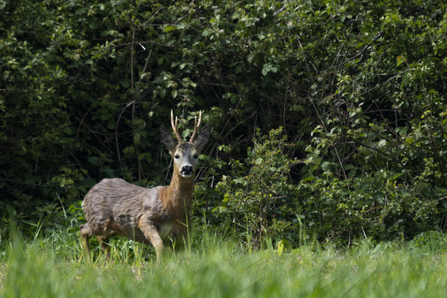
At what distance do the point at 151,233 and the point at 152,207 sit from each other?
0.87 feet

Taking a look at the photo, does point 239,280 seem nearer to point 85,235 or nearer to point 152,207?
point 152,207

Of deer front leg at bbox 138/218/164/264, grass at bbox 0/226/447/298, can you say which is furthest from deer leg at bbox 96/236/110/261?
grass at bbox 0/226/447/298

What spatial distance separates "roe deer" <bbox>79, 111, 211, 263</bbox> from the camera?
475 centimetres

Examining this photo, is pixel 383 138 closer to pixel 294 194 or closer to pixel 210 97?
pixel 294 194

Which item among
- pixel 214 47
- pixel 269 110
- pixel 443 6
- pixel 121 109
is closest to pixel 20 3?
pixel 121 109

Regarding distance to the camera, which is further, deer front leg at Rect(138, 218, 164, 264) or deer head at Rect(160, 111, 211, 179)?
deer head at Rect(160, 111, 211, 179)

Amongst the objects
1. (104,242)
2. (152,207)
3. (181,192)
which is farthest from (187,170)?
→ (104,242)

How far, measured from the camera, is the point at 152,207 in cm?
486

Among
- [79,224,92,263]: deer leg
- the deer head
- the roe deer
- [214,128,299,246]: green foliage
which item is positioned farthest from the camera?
[214,128,299,246]: green foliage

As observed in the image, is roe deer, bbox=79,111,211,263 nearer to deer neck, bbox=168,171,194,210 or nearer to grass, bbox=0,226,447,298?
deer neck, bbox=168,171,194,210

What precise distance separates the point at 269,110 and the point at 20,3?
3.37m

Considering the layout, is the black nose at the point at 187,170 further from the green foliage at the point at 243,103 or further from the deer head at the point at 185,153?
the green foliage at the point at 243,103

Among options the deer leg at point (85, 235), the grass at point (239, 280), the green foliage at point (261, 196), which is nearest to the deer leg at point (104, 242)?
the deer leg at point (85, 235)

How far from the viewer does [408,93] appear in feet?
23.4
